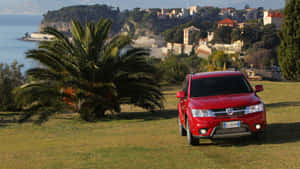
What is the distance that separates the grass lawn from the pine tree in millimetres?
25427

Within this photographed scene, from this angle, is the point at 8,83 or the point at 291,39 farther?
the point at 291,39

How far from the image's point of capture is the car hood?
8281 mm

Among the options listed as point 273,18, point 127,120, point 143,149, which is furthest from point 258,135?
point 273,18

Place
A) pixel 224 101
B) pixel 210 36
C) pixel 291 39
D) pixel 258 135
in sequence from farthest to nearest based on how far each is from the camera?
1. pixel 210 36
2. pixel 291 39
3. pixel 258 135
4. pixel 224 101

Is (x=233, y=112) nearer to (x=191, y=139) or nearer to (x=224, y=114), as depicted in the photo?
(x=224, y=114)

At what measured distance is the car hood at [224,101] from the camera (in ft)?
27.2

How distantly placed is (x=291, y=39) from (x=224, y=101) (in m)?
31.2

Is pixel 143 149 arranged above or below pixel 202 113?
below

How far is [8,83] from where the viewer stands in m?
29.8

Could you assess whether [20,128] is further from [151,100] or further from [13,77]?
[13,77]

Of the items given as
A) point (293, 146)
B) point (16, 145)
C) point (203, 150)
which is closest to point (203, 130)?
point (203, 150)

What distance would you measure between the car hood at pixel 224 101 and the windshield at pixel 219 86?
0.89ft

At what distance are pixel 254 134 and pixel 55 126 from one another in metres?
7.97

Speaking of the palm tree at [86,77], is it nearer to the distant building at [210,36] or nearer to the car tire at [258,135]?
the car tire at [258,135]
